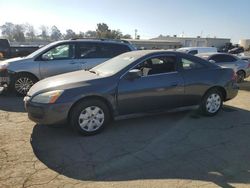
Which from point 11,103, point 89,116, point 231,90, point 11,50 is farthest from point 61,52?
point 11,50

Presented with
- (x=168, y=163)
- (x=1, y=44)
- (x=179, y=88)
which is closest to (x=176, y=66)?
(x=179, y=88)

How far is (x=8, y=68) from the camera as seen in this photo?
8.55 meters

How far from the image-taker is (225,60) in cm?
1295

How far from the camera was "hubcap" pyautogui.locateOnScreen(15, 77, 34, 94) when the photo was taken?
28.6 feet

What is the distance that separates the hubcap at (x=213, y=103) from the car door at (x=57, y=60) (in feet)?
14.2

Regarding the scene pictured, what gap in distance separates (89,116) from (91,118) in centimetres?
6

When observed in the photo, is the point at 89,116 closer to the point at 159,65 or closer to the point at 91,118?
the point at 91,118

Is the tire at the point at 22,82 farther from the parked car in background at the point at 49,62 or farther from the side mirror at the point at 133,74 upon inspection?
the side mirror at the point at 133,74

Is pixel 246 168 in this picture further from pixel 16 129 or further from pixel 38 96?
pixel 16 129

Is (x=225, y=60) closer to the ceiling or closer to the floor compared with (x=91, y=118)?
closer to the ceiling

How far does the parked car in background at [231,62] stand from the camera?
1266 cm

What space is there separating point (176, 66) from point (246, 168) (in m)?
2.79

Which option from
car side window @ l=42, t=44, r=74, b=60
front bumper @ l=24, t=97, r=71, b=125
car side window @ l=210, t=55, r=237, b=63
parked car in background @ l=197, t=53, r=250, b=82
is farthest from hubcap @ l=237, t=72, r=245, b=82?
front bumper @ l=24, t=97, r=71, b=125

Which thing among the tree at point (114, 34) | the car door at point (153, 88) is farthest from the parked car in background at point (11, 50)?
the tree at point (114, 34)
